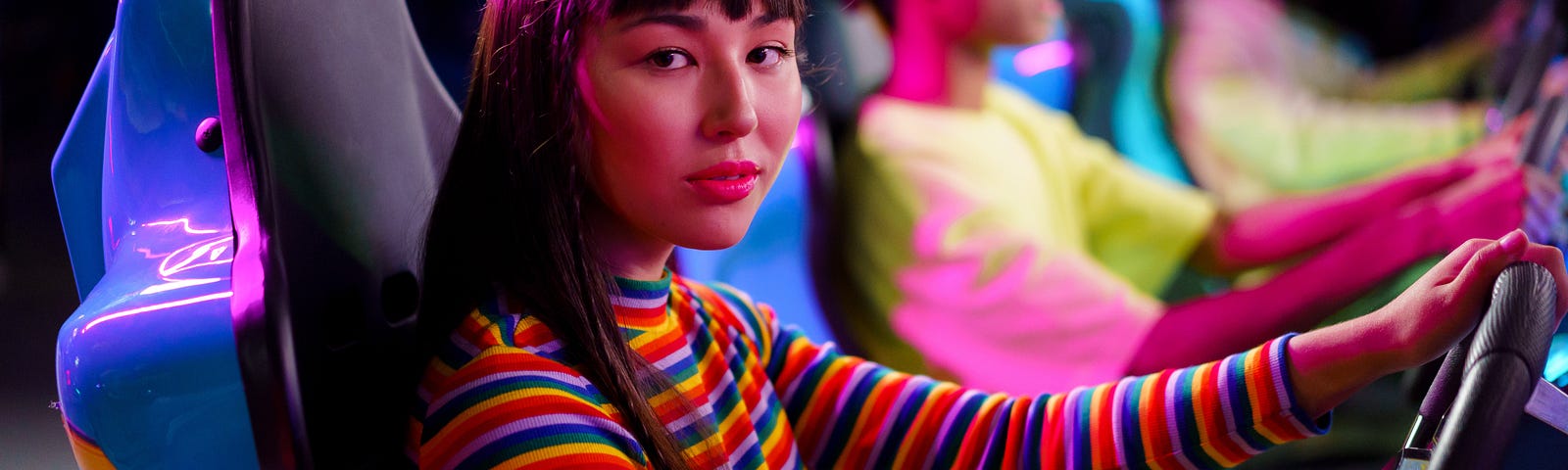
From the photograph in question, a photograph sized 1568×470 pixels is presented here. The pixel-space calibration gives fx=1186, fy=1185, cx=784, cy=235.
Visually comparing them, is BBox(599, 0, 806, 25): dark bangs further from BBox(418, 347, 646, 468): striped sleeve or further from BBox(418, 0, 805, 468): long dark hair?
BBox(418, 347, 646, 468): striped sleeve

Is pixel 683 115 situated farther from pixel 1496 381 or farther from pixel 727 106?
pixel 1496 381

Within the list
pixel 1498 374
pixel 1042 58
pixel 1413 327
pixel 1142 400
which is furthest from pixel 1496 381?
pixel 1042 58

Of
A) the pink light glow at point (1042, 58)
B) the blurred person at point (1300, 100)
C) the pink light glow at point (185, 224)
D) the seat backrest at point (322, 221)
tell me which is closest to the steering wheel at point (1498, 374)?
the seat backrest at point (322, 221)

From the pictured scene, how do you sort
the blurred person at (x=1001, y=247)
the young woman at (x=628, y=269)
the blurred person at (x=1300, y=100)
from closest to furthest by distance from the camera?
the young woman at (x=628, y=269), the blurred person at (x=1001, y=247), the blurred person at (x=1300, y=100)

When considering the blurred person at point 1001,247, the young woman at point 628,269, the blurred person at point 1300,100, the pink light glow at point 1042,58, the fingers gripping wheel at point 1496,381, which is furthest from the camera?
the blurred person at point 1300,100

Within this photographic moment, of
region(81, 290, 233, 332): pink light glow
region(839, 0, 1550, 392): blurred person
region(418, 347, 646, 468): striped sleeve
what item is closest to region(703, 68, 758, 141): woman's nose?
region(418, 347, 646, 468): striped sleeve

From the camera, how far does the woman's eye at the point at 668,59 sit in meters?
0.56

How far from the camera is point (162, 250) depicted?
60cm

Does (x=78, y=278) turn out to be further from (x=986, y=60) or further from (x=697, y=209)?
(x=986, y=60)

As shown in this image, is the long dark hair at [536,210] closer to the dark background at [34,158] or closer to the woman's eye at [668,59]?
the woman's eye at [668,59]

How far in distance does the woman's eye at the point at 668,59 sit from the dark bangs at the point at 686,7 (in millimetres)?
20

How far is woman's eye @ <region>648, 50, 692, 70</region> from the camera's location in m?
0.56

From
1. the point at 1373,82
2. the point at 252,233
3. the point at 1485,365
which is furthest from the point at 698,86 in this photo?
the point at 1373,82

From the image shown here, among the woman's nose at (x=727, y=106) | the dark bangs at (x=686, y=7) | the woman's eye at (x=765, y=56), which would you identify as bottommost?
the woman's nose at (x=727, y=106)
